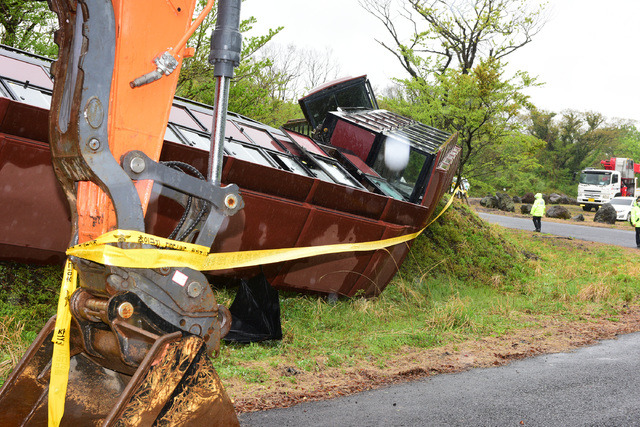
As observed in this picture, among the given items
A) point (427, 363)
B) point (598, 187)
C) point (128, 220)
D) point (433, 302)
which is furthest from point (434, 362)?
point (598, 187)

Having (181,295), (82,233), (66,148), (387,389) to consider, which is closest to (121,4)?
(66,148)

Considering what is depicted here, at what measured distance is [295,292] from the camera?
6.55 m

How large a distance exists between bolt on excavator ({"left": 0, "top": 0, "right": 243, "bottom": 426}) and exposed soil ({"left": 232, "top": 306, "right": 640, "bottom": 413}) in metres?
1.54

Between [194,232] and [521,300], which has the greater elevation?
[194,232]

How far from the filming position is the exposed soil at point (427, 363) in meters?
4.14

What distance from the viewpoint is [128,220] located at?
2262 millimetres

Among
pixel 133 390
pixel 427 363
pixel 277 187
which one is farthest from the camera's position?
pixel 277 187

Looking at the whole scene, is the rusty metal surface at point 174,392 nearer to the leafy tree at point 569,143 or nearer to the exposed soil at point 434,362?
the exposed soil at point 434,362

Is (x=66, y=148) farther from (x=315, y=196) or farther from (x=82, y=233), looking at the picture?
(x=315, y=196)

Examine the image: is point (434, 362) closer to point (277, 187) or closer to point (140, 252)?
point (277, 187)

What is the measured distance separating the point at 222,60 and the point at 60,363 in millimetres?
1598

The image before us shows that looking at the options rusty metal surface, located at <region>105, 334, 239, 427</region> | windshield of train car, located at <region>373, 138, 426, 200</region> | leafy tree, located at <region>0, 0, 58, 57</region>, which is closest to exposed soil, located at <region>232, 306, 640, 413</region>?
rusty metal surface, located at <region>105, 334, 239, 427</region>

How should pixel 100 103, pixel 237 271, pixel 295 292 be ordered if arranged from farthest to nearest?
1. pixel 295 292
2. pixel 237 271
3. pixel 100 103

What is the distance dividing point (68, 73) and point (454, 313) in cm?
562
